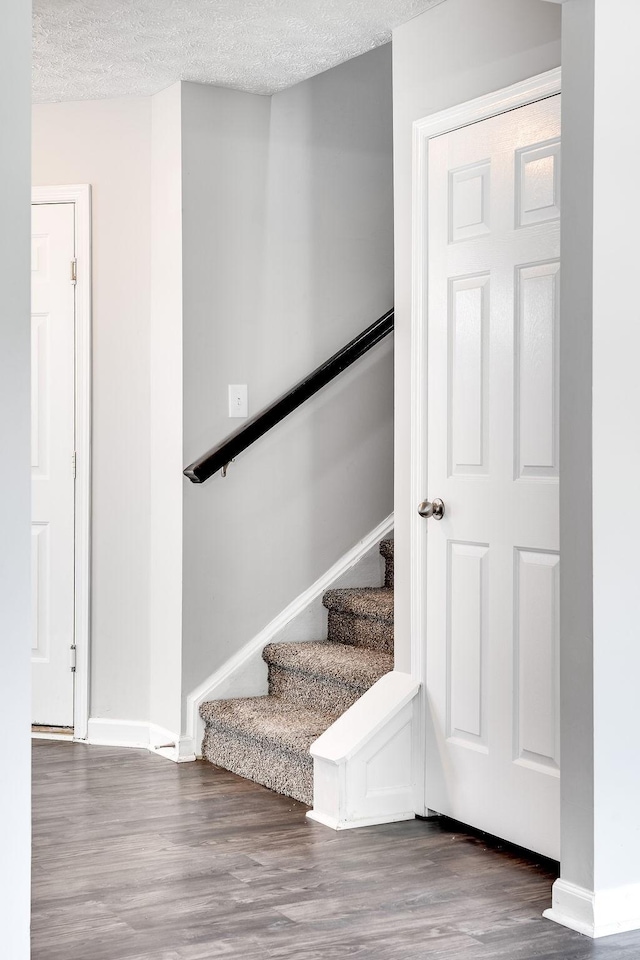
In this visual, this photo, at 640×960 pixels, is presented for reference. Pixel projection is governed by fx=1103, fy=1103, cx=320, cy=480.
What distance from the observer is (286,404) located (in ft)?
13.3

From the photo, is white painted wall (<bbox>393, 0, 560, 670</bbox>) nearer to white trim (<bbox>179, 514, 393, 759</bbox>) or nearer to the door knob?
the door knob

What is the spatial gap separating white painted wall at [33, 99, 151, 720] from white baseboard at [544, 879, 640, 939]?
6.77 ft

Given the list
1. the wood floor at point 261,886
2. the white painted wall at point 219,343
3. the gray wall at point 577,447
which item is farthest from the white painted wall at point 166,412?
the gray wall at point 577,447

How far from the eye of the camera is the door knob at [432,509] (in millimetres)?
3217

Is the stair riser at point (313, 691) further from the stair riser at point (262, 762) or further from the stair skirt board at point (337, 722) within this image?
the stair riser at point (262, 762)

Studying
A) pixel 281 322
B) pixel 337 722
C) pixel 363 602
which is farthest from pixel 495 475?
pixel 281 322

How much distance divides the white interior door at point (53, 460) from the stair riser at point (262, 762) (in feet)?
2.29

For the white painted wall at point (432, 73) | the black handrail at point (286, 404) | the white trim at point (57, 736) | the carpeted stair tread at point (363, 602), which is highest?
the white painted wall at point (432, 73)

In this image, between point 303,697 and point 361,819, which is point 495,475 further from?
point 303,697

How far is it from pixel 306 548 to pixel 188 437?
2.13ft

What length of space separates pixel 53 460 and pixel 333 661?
54.5 inches

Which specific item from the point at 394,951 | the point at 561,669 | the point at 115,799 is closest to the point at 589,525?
the point at 561,669

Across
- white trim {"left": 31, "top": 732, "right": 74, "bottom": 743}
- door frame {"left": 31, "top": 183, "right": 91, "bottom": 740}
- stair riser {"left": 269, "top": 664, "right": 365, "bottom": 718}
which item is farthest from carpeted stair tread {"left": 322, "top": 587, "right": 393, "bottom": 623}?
white trim {"left": 31, "top": 732, "right": 74, "bottom": 743}

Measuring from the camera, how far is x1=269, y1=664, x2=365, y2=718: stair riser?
12.2 ft
